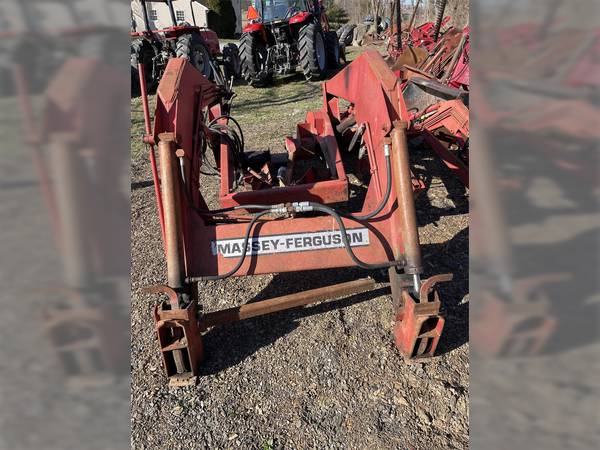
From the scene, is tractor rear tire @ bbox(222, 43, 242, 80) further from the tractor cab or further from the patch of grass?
the patch of grass

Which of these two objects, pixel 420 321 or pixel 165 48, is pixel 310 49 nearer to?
pixel 165 48

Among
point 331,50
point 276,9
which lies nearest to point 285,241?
point 276,9

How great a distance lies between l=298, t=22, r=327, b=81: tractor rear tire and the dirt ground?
303 inches

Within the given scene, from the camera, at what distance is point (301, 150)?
4.48 metres

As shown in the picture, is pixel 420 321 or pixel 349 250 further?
pixel 349 250

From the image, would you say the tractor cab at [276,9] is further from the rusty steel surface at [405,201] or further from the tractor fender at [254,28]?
the rusty steel surface at [405,201]

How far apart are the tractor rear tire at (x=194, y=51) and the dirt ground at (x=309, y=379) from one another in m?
7.53

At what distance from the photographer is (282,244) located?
102 inches

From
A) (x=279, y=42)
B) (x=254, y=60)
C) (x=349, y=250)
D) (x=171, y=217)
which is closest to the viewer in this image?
(x=171, y=217)

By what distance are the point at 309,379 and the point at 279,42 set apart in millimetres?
9806

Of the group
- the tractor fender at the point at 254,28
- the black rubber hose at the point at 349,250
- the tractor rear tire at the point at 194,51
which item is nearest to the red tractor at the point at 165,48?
the tractor rear tire at the point at 194,51
